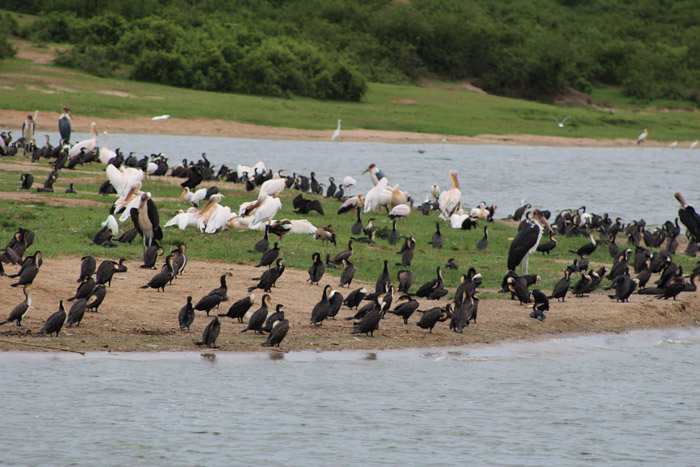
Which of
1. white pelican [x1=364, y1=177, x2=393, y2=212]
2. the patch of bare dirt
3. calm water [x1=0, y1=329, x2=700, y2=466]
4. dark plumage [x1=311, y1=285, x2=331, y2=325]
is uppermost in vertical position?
the patch of bare dirt

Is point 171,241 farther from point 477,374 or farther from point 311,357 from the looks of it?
point 477,374

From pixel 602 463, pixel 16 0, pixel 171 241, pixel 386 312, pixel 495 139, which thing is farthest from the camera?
pixel 16 0

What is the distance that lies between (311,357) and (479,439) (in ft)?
7.91

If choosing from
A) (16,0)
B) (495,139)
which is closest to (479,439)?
(495,139)

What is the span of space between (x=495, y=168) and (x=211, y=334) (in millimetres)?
27986

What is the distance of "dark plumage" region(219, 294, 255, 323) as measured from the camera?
33.9 feet

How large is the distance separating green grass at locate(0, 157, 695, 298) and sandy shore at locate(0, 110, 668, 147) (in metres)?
17.2

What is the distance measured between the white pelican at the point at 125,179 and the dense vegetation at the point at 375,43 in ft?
97.3

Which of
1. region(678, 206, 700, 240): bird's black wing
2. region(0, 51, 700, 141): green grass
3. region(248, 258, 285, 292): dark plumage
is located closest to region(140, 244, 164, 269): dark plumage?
region(248, 258, 285, 292): dark plumage

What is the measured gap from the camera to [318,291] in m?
12.1

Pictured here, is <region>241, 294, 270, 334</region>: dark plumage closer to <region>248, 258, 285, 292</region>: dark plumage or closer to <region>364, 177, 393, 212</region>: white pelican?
<region>248, 258, 285, 292</region>: dark plumage

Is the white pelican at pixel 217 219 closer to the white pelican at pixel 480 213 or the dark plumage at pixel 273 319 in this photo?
the dark plumage at pixel 273 319

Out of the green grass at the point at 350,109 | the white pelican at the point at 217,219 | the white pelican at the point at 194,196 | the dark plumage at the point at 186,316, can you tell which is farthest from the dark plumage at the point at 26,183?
the green grass at the point at 350,109

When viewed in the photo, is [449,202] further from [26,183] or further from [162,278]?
[162,278]
